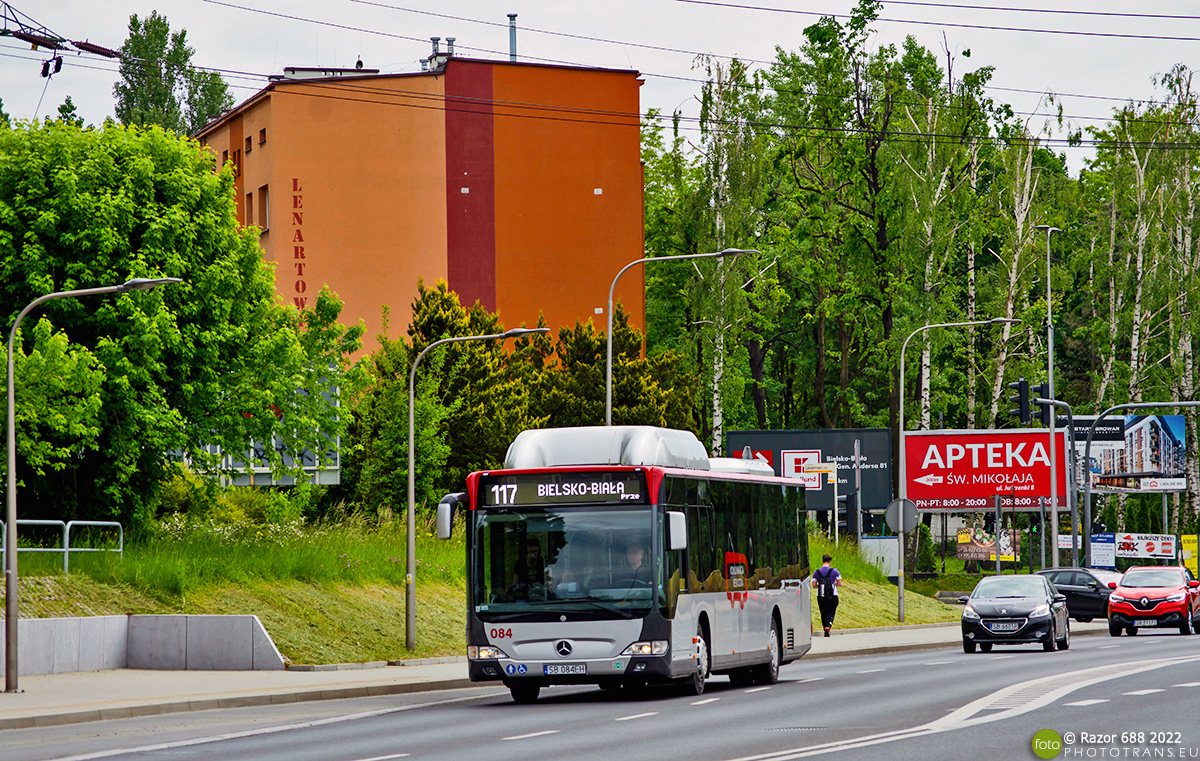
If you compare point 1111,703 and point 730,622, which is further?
point 730,622

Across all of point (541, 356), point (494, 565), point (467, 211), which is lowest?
point (494, 565)

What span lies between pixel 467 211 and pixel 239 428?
88.3ft

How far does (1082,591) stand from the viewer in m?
45.2

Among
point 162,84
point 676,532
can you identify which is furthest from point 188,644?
point 162,84

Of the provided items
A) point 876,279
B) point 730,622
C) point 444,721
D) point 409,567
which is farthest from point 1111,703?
point 876,279

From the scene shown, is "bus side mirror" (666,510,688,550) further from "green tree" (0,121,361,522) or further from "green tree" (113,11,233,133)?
"green tree" (113,11,233,133)

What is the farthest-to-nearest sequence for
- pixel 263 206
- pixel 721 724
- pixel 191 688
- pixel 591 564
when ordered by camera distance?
pixel 263 206, pixel 191 688, pixel 591 564, pixel 721 724

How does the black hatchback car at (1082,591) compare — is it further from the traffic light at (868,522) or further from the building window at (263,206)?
the building window at (263,206)

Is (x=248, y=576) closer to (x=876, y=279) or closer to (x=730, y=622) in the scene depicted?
(x=730, y=622)

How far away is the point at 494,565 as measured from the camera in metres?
19.3

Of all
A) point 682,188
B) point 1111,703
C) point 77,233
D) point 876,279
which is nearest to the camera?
point 1111,703

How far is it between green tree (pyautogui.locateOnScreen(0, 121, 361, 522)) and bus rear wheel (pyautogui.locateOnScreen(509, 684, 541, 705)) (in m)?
14.0

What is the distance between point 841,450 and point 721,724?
41.8 m

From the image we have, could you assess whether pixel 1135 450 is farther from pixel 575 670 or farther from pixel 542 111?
pixel 575 670
